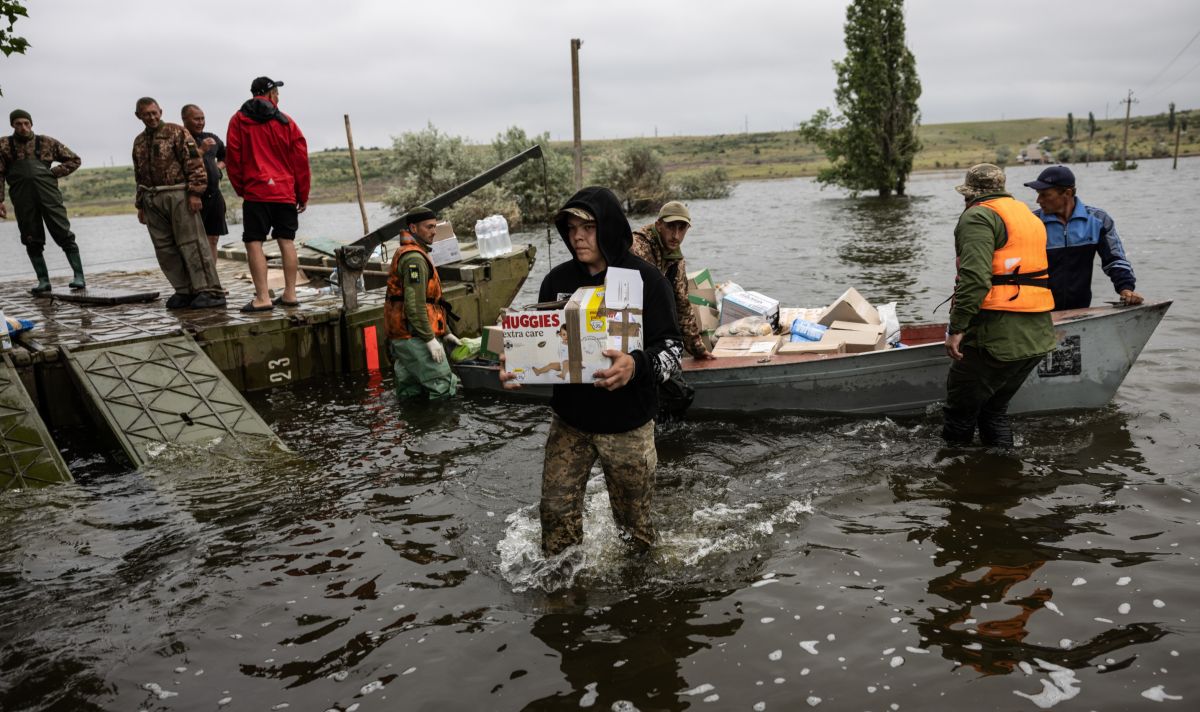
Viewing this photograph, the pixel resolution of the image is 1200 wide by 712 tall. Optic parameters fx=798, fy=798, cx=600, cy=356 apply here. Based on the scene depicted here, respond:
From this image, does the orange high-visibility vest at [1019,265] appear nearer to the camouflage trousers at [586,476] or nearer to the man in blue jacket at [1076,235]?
the man in blue jacket at [1076,235]

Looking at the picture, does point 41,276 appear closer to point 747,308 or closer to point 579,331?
point 747,308

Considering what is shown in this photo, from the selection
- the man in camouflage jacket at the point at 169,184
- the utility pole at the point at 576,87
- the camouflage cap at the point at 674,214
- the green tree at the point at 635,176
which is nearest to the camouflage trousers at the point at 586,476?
the camouflage cap at the point at 674,214

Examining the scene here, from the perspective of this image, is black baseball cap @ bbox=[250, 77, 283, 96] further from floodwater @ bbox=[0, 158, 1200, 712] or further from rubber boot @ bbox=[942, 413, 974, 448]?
rubber boot @ bbox=[942, 413, 974, 448]

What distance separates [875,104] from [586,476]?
41.5 m

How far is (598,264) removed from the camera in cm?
417

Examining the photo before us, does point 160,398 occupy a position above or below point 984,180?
below

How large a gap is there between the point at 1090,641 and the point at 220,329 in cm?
867

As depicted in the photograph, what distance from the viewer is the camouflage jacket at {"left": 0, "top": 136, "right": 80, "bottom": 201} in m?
10.3

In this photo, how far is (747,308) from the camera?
9.27 metres

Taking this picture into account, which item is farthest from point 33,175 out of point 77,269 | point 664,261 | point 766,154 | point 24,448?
point 766,154

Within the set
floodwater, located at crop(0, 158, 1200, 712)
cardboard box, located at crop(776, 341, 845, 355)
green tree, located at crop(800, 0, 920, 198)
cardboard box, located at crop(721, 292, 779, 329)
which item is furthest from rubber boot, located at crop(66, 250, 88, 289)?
green tree, located at crop(800, 0, 920, 198)

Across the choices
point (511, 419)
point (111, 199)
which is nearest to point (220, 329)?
point (511, 419)

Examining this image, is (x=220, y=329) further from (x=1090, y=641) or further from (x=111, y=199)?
(x=111, y=199)

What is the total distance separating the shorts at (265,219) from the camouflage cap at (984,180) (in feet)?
22.7
